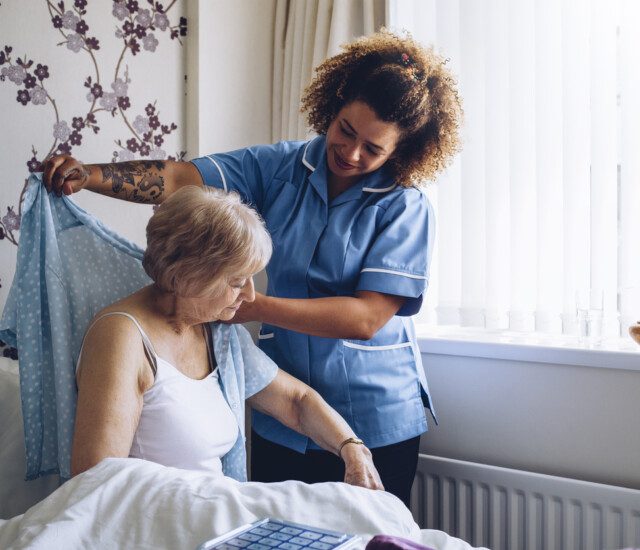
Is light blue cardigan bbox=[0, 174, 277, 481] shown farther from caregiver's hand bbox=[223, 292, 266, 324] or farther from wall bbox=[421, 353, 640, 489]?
wall bbox=[421, 353, 640, 489]

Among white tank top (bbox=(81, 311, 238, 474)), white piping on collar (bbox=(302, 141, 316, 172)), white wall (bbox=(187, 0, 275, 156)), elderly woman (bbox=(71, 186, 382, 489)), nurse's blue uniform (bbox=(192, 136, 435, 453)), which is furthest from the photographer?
white wall (bbox=(187, 0, 275, 156))

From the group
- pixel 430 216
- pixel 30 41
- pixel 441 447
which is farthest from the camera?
pixel 441 447

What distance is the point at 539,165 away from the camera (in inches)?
87.7

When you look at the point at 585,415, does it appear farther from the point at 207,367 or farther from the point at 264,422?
the point at 207,367

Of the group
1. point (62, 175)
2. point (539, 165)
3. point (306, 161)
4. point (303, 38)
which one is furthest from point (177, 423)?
point (303, 38)

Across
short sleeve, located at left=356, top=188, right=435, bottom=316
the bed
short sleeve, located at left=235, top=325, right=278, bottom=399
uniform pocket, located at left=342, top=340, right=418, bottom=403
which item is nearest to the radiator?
uniform pocket, located at left=342, top=340, right=418, bottom=403

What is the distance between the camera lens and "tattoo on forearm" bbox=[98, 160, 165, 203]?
1.67 metres

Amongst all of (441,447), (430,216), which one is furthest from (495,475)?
(430,216)

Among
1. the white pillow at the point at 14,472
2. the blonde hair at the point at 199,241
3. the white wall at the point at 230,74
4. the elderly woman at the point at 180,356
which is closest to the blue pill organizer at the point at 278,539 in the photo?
the elderly woman at the point at 180,356

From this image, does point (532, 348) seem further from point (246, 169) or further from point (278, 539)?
point (278, 539)

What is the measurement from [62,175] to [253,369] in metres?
0.59

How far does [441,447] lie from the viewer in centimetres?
231

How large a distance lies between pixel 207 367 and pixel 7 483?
482mm

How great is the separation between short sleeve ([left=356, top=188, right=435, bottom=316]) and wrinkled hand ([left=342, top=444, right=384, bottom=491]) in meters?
0.37
